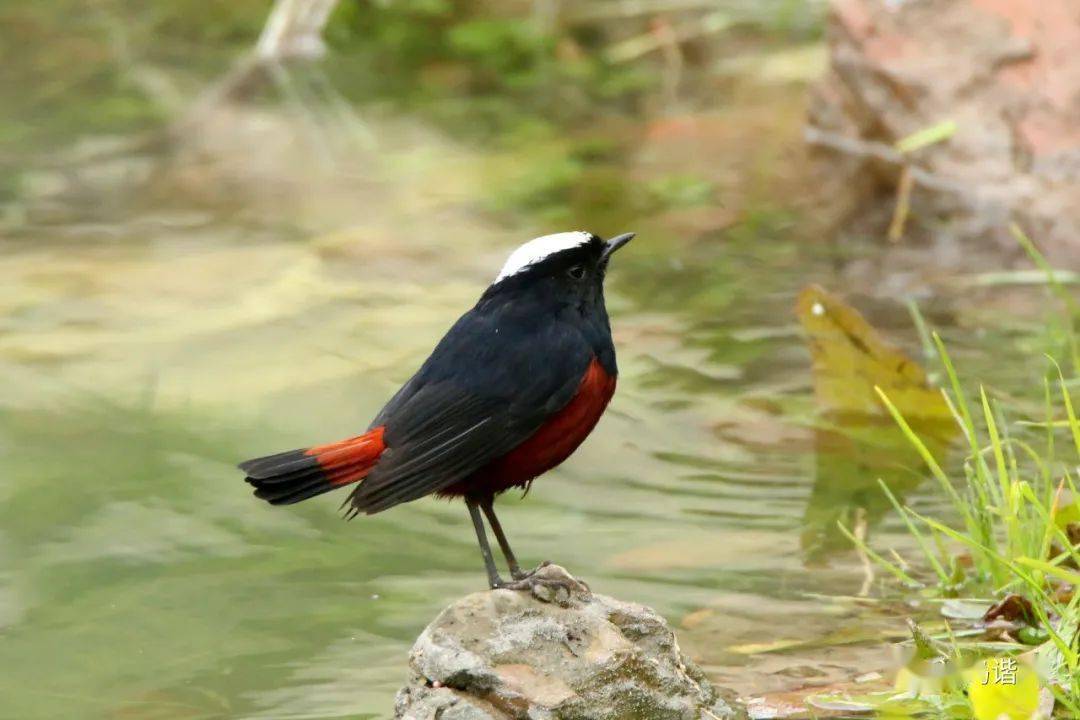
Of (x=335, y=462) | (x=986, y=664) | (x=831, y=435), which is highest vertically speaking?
(x=335, y=462)

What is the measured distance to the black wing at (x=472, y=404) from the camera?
3.97 meters

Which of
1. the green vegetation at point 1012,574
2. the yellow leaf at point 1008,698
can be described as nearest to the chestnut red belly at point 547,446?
the green vegetation at point 1012,574

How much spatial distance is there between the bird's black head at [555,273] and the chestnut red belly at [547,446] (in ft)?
0.80

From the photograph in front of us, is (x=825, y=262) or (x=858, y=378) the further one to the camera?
Result: (x=825, y=262)

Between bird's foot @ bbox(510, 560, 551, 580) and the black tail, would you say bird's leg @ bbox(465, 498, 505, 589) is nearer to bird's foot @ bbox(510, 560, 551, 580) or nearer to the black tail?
bird's foot @ bbox(510, 560, 551, 580)

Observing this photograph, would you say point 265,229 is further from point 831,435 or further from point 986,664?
point 986,664

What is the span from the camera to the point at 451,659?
3.72m

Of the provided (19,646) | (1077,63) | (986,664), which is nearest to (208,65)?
(1077,63)

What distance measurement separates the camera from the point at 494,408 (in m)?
4.08

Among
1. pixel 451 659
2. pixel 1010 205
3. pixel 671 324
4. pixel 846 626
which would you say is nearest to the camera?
pixel 451 659

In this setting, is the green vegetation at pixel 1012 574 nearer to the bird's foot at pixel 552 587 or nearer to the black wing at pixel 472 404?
the bird's foot at pixel 552 587

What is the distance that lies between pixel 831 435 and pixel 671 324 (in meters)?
1.35

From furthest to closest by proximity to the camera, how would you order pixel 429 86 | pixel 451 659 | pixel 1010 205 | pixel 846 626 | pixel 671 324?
pixel 429 86 < pixel 1010 205 < pixel 671 324 < pixel 846 626 < pixel 451 659

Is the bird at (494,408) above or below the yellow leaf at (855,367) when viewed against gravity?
above
